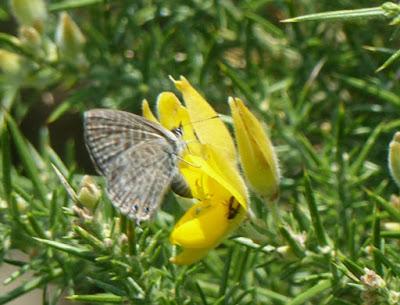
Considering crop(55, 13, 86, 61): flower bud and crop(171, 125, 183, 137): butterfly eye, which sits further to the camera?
crop(55, 13, 86, 61): flower bud

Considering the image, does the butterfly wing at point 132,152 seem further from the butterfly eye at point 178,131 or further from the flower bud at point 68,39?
the flower bud at point 68,39

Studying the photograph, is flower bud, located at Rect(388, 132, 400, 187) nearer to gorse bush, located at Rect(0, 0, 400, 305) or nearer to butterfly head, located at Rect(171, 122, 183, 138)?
gorse bush, located at Rect(0, 0, 400, 305)

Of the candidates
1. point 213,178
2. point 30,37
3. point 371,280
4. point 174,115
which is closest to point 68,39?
point 30,37

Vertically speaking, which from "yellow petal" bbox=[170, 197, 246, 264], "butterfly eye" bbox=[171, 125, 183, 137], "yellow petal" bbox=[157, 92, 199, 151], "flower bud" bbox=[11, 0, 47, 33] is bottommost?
"yellow petal" bbox=[170, 197, 246, 264]

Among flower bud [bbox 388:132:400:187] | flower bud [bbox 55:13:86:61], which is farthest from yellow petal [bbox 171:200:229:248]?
flower bud [bbox 55:13:86:61]

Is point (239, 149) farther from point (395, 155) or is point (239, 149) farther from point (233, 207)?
point (395, 155)

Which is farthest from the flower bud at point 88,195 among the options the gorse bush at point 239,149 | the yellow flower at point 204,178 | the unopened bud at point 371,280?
the unopened bud at point 371,280

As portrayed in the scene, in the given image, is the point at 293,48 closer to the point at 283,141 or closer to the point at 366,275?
the point at 283,141
